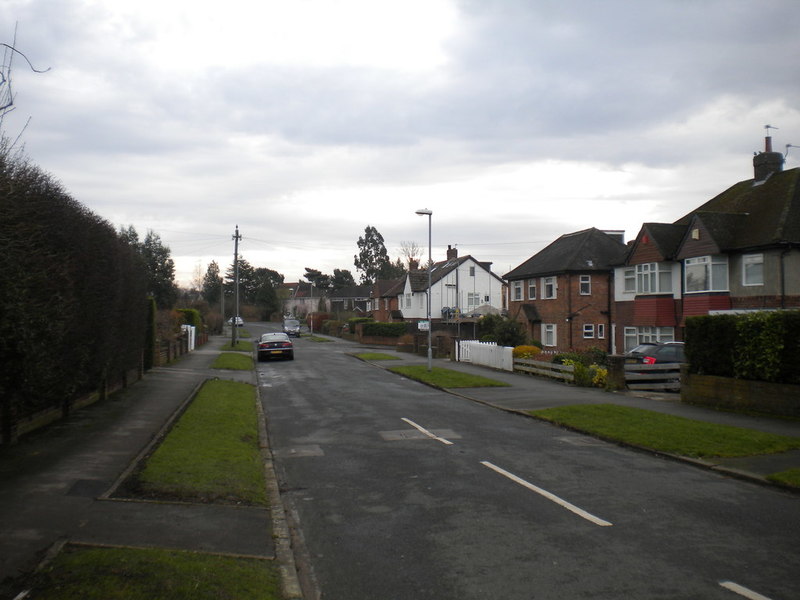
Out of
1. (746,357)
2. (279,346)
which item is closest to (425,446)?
(746,357)

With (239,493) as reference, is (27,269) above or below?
above

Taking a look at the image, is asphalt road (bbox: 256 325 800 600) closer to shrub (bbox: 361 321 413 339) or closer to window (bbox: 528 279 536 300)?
window (bbox: 528 279 536 300)

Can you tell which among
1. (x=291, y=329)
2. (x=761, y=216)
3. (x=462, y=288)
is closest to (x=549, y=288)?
(x=761, y=216)

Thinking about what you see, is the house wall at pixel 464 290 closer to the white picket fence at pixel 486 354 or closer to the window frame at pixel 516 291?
the window frame at pixel 516 291

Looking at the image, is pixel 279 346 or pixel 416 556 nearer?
pixel 416 556

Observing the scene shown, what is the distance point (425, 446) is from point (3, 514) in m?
6.94

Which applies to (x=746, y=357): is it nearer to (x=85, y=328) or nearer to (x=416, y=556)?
(x=416, y=556)

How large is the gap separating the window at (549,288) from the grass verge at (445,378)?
14946mm

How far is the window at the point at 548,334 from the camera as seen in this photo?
4171 cm

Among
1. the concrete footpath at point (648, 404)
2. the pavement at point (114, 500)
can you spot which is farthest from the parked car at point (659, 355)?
the pavement at point (114, 500)

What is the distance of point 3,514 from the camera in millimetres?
7023

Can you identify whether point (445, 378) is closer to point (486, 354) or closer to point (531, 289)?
point (486, 354)

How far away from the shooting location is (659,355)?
22.9 m

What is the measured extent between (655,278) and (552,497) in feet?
85.5
